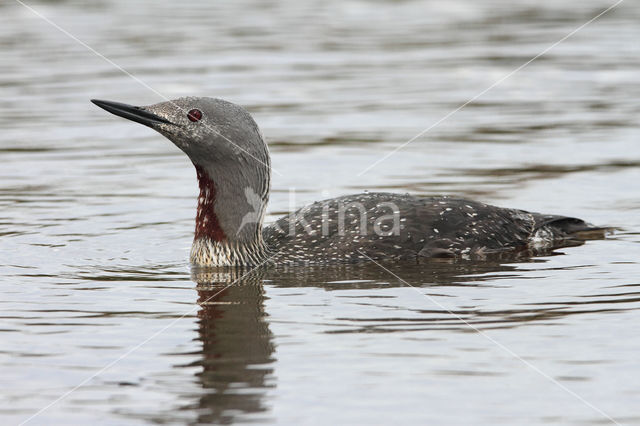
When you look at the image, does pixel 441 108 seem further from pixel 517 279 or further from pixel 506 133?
pixel 517 279

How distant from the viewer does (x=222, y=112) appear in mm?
→ 6418

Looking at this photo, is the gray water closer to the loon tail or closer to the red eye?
the loon tail

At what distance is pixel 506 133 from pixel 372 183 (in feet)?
7.02

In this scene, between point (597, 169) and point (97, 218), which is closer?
point (97, 218)

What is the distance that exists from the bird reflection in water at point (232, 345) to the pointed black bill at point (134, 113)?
91 cm

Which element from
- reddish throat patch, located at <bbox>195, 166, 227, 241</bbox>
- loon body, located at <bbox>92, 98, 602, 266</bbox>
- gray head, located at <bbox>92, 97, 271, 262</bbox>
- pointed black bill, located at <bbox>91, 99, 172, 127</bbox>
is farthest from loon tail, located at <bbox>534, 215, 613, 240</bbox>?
pointed black bill, located at <bbox>91, 99, 172, 127</bbox>

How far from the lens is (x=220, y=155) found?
648 centimetres

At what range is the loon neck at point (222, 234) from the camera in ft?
21.7

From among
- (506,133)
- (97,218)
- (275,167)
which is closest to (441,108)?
(506,133)

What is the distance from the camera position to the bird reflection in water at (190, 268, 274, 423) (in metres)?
4.26

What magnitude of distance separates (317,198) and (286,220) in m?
1.26

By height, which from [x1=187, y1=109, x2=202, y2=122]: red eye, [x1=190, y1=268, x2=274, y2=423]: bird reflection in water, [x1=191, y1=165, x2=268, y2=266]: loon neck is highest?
[x1=187, y1=109, x2=202, y2=122]: red eye

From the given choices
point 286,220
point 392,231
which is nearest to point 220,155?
point 286,220

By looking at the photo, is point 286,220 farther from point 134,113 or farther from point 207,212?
point 134,113
